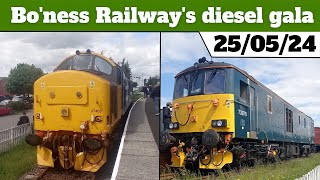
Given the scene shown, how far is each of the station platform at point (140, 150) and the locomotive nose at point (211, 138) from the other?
0.48m

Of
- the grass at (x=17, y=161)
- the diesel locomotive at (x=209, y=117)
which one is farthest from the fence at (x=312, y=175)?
the grass at (x=17, y=161)

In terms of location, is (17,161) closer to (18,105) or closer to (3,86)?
Result: (18,105)

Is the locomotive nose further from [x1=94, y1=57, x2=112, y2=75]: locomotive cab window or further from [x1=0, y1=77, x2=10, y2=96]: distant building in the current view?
[x1=0, y1=77, x2=10, y2=96]: distant building

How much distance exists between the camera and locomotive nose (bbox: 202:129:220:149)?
13.1 ft

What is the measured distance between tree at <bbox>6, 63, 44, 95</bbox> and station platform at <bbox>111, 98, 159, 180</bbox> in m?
0.98

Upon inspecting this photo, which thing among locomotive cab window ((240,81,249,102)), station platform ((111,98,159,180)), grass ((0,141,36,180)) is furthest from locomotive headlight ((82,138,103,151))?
locomotive cab window ((240,81,249,102))

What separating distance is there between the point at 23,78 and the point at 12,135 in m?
0.60

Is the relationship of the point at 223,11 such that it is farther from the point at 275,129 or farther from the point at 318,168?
the point at 318,168

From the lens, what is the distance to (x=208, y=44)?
12.5 ft

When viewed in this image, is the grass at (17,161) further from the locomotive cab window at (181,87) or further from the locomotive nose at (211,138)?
the locomotive nose at (211,138)

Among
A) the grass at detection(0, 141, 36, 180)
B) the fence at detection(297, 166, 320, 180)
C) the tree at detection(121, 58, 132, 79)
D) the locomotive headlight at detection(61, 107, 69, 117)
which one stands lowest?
the fence at detection(297, 166, 320, 180)

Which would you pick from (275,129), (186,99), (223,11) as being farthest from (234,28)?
(275,129)

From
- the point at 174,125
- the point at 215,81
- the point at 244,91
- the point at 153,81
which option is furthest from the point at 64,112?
the point at 244,91

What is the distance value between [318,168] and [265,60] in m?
2.15
